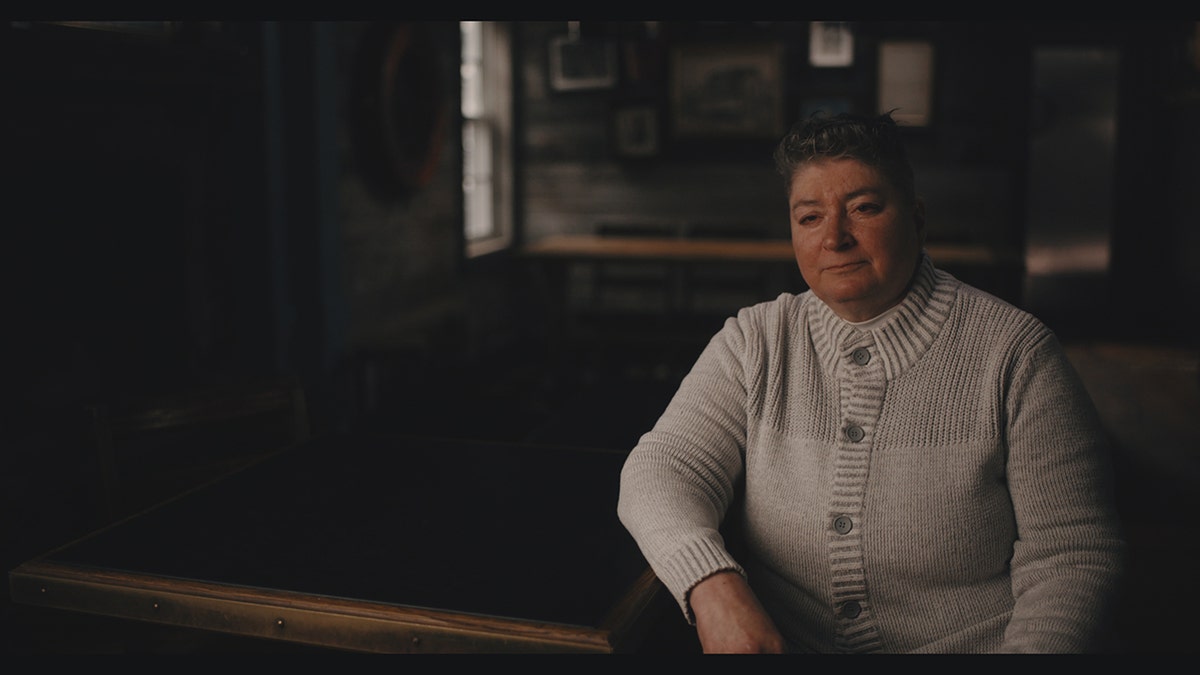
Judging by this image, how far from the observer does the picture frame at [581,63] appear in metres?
7.64

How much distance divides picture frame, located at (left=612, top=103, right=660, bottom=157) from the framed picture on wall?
0.52 ft

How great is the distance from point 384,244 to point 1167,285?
5539 millimetres

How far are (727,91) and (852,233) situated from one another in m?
6.22

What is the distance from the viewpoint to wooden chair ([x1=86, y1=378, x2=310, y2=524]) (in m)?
2.04

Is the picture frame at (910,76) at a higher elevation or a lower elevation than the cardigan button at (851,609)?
higher

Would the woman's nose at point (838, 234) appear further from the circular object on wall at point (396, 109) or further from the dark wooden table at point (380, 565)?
the circular object on wall at point (396, 109)

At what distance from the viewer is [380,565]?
4.91 ft

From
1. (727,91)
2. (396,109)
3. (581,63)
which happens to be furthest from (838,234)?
(581,63)

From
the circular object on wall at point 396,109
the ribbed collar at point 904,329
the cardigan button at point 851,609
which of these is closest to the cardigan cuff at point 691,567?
the cardigan button at point 851,609

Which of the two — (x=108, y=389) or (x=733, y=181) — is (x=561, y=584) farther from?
(x=733, y=181)

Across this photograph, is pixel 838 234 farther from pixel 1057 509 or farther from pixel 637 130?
pixel 637 130

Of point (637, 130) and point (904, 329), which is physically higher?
point (637, 130)

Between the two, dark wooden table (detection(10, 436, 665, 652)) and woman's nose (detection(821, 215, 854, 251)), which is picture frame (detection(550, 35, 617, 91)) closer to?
dark wooden table (detection(10, 436, 665, 652))

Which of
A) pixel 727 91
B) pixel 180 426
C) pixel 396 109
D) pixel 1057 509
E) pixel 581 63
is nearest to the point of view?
pixel 1057 509
